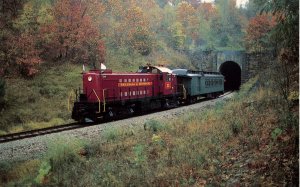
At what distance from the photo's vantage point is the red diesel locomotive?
16.8 metres

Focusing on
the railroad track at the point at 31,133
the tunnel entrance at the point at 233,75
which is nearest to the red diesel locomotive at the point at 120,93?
the railroad track at the point at 31,133

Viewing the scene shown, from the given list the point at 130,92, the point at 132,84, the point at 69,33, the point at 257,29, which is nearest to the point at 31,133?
the point at 130,92

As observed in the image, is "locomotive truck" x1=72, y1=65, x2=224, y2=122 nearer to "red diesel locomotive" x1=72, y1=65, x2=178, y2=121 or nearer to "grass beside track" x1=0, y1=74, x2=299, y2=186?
"red diesel locomotive" x1=72, y1=65, x2=178, y2=121

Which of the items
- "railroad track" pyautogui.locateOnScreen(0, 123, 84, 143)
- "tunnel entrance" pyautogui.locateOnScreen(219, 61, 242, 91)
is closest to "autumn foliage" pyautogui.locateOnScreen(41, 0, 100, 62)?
"railroad track" pyautogui.locateOnScreen(0, 123, 84, 143)

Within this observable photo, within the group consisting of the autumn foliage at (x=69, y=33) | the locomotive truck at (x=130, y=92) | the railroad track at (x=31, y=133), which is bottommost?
the railroad track at (x=31, y=133)

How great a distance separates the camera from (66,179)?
29.2ft

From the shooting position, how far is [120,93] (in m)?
18.5

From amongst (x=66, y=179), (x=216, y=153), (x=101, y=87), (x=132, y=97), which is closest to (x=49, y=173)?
(x=66, y=179)

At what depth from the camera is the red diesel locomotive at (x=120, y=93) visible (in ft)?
55.1

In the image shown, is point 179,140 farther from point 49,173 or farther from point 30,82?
point 30,82

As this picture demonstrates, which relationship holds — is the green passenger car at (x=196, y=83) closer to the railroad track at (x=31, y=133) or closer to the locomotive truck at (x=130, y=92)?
the locomotive truck at (x=130, y=92)

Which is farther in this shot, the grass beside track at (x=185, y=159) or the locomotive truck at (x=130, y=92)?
the locomotive truck at (x=130, y=92)

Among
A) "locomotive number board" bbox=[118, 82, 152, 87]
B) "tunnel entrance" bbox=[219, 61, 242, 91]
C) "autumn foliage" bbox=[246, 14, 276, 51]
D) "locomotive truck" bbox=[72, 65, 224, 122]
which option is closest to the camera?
"locomotive truck" bbox=[72, 65, 224, 122]

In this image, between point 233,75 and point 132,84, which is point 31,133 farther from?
point 233,75
